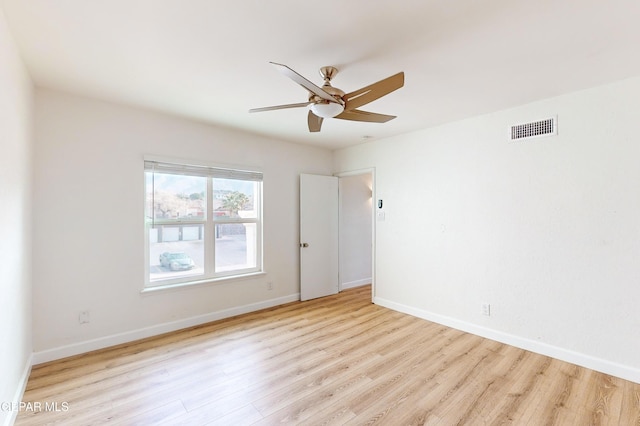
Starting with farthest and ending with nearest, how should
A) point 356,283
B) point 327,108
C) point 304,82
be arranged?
point 356,283 → point 327,108 → point 304,82

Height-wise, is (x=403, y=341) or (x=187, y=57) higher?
(x=187, y=57)

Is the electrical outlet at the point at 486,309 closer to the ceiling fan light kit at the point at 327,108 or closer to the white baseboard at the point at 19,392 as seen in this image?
the ceiling fan light kit at the point at 327,108

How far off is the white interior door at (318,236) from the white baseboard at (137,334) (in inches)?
28.6

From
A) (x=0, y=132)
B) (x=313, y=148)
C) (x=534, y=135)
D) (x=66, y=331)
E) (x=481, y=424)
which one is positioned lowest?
(x=481, y=424)

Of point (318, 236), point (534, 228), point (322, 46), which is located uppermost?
point (322, 46)

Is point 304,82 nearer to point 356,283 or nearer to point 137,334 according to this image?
point 137,334

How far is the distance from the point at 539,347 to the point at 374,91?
2889 mm

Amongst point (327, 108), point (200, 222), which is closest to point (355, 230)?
point (200, 222)

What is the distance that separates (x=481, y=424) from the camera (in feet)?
6.19

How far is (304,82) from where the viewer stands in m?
1.69

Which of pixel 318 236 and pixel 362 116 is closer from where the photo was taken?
pixel 362 116

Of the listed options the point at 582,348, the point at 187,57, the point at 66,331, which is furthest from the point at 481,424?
the point at 66,331

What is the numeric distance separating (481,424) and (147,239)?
135 inches

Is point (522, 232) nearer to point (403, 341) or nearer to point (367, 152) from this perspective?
point (403, 341)
